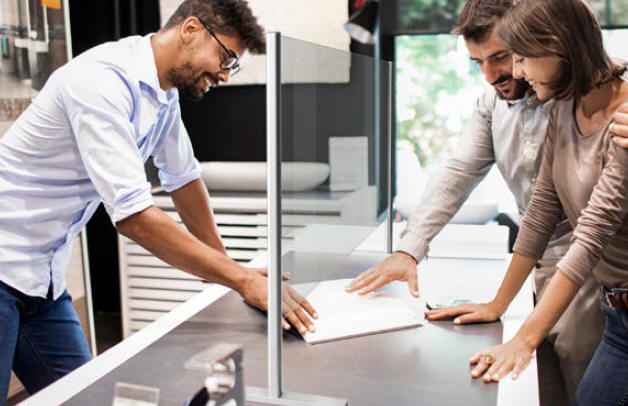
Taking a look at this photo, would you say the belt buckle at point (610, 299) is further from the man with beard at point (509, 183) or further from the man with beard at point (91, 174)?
the man with beard at point (91, 174)

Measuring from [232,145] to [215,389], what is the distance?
2958 millimetres

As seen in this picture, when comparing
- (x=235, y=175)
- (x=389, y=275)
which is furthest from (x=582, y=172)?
(x=235, y=175)

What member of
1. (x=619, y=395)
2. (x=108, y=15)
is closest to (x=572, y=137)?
(x=619, y=395)

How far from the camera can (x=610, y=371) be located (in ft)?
4.30

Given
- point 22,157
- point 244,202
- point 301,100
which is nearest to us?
point 301,100

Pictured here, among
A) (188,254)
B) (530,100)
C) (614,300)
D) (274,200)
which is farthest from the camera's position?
(530,100)

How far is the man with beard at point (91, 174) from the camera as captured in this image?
141cm

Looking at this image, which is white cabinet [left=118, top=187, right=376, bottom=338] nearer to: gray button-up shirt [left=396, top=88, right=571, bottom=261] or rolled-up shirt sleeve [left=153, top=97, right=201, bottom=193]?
rolled-up shirt sleeve [left=153, top=97, right=201, bottom=193]

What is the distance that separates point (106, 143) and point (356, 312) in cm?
67

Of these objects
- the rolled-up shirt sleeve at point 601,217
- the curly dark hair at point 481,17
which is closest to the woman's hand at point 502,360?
the rolled-up shirt sleeve at point 601,217

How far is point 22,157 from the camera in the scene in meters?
1.53

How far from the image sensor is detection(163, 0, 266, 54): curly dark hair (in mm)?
1568

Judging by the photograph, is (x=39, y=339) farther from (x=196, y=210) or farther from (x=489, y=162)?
(x=489, y=162)

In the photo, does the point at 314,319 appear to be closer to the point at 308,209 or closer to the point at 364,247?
the point at 308,209
